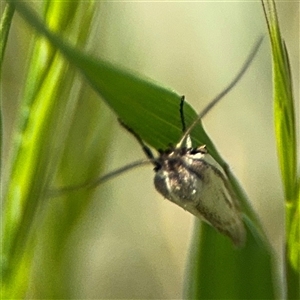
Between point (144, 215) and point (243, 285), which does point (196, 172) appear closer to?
point (243, 285)

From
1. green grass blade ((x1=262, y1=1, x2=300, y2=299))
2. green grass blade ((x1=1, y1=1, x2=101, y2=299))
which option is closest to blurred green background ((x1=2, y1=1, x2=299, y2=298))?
green grass blade ((x1=1, y1=1, x2=101, y2=299))

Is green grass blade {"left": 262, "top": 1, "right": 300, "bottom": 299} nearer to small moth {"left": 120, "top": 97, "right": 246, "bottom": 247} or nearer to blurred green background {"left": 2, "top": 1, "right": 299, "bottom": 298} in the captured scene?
small moth {"left": 120, "top": 97, "right": 246, "bottom": 247}

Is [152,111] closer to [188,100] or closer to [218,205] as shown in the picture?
[218,205]

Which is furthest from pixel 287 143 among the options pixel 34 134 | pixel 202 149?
pixel 34 134

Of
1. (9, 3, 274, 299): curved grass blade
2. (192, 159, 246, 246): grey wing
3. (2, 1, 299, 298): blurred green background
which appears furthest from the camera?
(2, 1, 299, 298): blurred green background

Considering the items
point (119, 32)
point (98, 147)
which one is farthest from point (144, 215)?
point (119, 32)

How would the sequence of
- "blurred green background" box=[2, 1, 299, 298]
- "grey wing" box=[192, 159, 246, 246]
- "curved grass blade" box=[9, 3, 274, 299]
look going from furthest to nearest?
"blurred green background" box=[2, 1, 299, 298], "grey wing" box=[192, 159, 246, 246], "curved grass blade" box=[9, 3, 274, 299]

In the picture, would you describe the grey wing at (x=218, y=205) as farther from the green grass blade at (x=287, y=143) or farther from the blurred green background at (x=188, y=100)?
the blurred green background at (x=188, y=100)
